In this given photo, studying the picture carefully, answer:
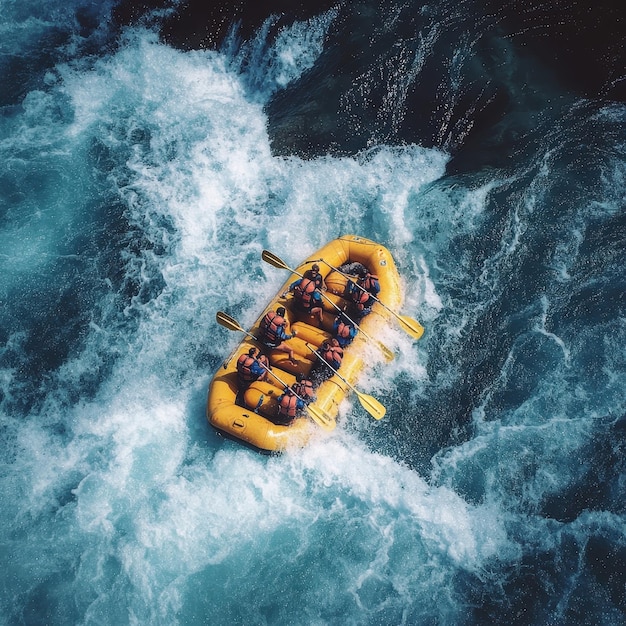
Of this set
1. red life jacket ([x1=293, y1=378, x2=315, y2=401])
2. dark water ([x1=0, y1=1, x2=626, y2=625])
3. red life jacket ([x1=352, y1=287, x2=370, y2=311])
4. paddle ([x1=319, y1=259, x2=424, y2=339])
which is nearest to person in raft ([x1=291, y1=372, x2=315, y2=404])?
red life jacket ([x1=293, y1=378, x2=315, y2=401])

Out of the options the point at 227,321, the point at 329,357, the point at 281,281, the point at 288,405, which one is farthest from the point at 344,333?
the point at 281,281

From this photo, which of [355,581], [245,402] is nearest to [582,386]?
[355,581]

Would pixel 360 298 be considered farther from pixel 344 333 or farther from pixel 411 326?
pixel 411 326

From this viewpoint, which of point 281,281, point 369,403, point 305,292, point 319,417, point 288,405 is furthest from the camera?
point 281,281

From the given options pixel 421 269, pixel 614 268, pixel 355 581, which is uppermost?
pixel 614 268

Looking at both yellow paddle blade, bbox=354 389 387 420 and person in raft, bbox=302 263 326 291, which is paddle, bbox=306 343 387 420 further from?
person in raft, bbox=302 263 326 291

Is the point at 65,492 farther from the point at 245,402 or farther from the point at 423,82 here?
the point at 423,82

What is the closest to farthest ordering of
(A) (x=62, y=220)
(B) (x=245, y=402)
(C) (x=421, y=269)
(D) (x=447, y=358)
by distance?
(B) (x=245, y=402), (D) (x=447, y=358), (C) (x=421, y=269), (A) (x=62, y=220)
